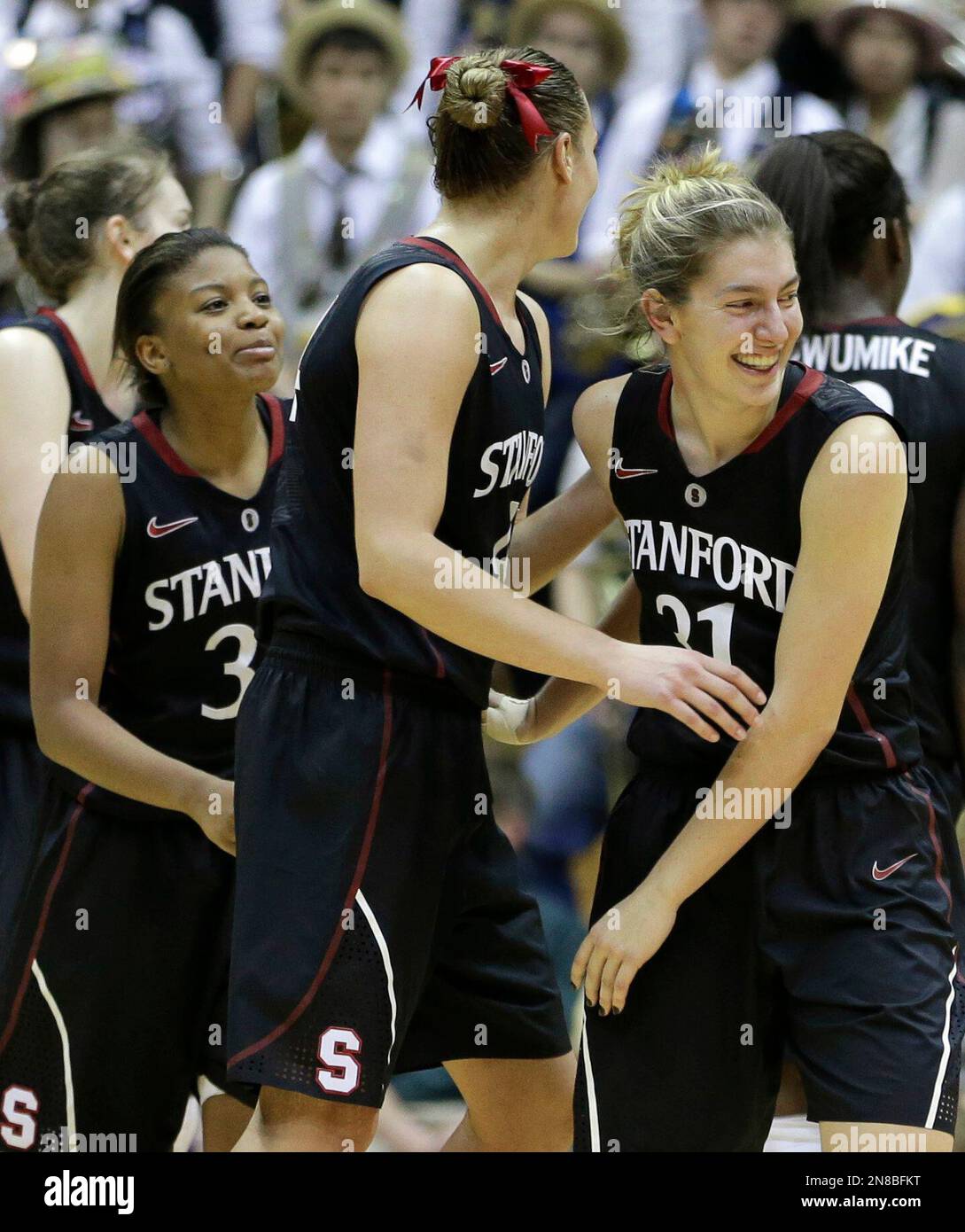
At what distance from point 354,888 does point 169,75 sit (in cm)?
493

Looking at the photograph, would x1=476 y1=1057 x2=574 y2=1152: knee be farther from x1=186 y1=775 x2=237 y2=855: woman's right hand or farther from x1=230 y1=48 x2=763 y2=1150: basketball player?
x1=186 y1=775 x2=237 y2=855: woman's right hand

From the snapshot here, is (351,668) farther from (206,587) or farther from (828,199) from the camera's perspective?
(828,199)

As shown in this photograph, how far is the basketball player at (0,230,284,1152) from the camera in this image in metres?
3.29

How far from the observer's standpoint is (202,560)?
3326 millimetres

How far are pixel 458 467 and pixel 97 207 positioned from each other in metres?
1.35

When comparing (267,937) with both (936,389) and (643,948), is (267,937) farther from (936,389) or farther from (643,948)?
(936,389)

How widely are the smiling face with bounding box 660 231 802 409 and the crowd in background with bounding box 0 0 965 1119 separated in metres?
2.81

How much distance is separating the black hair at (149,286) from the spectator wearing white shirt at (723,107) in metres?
3.04

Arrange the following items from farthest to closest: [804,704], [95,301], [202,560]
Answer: [95,301]
[202,560]
[804,704]

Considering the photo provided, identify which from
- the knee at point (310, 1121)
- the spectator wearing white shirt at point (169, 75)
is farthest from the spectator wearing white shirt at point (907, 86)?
the knee at point (310, 1121)

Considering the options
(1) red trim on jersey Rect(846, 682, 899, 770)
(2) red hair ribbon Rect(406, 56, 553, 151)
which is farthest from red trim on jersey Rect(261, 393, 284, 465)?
(1) red trim on jersey Rect(846, 682, 899, 770)

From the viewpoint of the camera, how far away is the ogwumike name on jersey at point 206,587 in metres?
3.32

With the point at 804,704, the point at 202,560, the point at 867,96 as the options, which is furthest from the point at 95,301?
the point at 867,96

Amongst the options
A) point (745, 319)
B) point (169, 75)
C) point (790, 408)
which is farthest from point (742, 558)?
point (169, 75)
